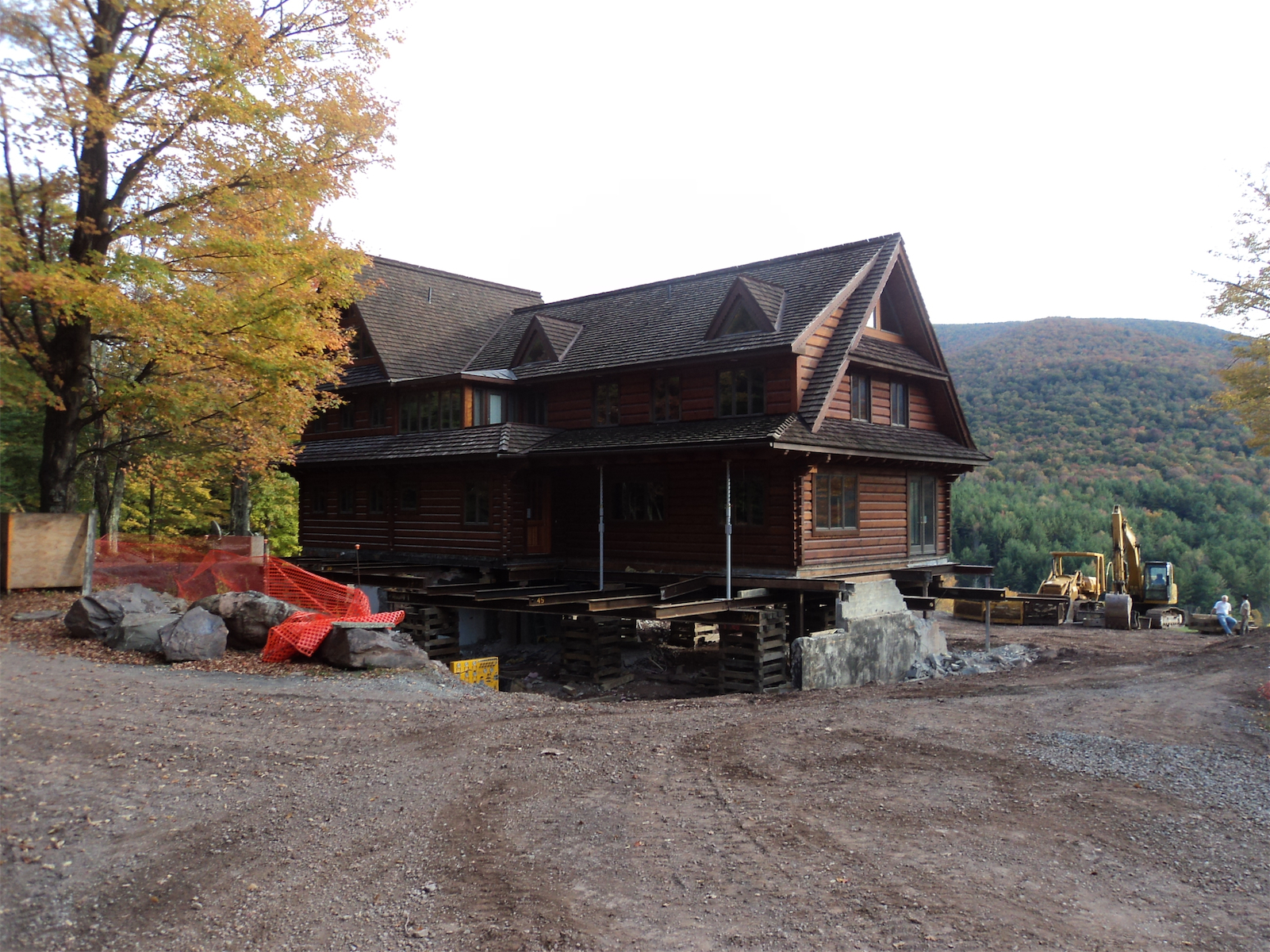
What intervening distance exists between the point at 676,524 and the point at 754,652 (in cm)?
459

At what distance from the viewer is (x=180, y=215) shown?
55.5ft

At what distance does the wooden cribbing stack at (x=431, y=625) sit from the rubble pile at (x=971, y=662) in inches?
441

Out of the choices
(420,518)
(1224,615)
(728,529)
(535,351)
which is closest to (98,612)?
(420,518)

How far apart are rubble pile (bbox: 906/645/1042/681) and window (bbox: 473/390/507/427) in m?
13.2

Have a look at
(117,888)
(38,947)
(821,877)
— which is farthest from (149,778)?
(821,877)

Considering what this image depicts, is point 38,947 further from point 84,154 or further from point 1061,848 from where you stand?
point 84,154

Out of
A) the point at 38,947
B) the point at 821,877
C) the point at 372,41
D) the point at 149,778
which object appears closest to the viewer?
the point at 38,947

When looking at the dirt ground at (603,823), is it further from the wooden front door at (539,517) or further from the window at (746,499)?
the wooden front door at (539,517)

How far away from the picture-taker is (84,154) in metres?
16.4

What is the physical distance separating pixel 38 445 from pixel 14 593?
17.0m

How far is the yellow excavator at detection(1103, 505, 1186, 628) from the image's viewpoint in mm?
33438

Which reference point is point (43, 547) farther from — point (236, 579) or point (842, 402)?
point (842, 402)

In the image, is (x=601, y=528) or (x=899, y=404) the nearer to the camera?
(x=601, y=528)

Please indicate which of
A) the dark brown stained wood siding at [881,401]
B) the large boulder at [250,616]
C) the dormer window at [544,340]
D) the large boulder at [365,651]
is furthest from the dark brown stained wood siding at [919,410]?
the large boulder at [250,616]
